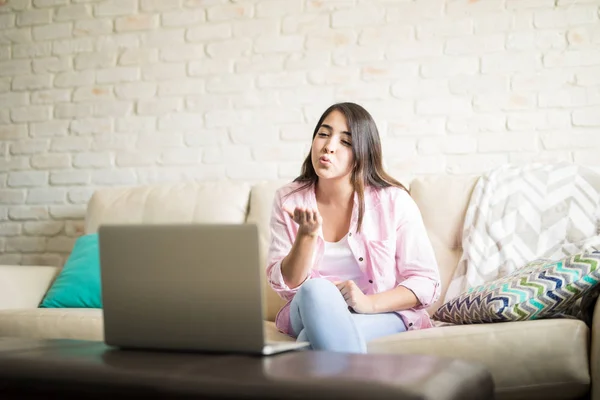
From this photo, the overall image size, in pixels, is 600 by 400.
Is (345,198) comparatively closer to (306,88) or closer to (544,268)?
(544,268)

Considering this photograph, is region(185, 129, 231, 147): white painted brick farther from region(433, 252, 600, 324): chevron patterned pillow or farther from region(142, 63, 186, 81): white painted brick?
region(433, 252, 600, 324): chevron patterned pillow

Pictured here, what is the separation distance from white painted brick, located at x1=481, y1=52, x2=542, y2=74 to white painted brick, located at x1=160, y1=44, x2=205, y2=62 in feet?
3.97

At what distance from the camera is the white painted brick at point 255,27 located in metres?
3.04

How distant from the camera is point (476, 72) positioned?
2.77 m

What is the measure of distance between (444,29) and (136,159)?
146 cm

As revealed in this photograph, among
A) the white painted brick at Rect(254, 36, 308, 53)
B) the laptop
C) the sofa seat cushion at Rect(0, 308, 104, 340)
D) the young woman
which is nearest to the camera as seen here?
the laptop

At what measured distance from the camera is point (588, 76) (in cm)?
265

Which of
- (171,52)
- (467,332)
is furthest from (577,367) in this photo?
(171,52)

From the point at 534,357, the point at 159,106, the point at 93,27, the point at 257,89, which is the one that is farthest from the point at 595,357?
the point at 93,27

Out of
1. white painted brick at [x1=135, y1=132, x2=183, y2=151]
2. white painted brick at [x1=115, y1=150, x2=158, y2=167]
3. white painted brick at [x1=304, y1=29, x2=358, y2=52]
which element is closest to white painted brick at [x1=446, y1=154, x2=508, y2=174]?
white painted brick at [x1=304, y1=29, x2=358, y2=52]

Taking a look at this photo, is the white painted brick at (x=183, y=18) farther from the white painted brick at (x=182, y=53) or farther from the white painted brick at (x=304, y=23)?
the white painted brick at (x=304, y=23)

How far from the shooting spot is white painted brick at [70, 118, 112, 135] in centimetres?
329

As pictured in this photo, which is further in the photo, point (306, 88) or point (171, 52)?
point (171, 52)

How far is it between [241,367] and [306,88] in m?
2.02
